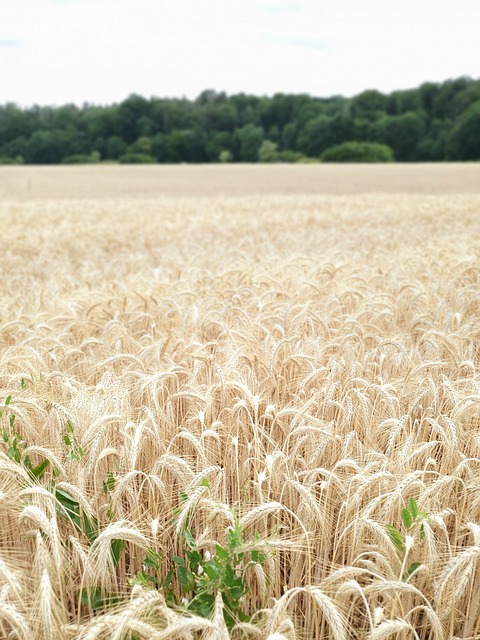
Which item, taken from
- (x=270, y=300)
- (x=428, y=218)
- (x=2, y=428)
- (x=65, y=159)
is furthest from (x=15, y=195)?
(x=65, y=159)

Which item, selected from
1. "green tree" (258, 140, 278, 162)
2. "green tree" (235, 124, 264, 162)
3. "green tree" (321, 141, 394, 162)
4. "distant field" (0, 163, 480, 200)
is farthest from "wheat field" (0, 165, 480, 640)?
"green tree" (235, 124, 264, 162)

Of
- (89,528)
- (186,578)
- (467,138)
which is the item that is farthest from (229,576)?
(467,138)

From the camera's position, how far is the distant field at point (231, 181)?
1291 inches

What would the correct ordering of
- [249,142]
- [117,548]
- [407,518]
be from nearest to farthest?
[407,518] → [117,548] → [249,142]

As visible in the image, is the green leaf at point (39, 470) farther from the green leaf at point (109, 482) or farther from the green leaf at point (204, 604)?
the green leaf at point (204, 604)

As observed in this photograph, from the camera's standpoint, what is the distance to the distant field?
32.8 meters

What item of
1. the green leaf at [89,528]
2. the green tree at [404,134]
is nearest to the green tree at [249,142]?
the green tree at [404,134]

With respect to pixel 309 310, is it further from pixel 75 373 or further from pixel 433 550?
pixel 433 550

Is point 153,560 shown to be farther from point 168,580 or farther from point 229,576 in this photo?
point 229,576

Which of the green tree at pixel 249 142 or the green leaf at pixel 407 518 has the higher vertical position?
the green tree at pixel 249 142

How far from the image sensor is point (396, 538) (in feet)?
6.40

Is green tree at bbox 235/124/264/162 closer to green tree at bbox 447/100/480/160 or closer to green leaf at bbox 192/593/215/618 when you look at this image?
green tree at bbox 447/100/480/160

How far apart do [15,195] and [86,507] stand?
3067 cm

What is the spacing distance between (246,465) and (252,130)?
78.2 m
